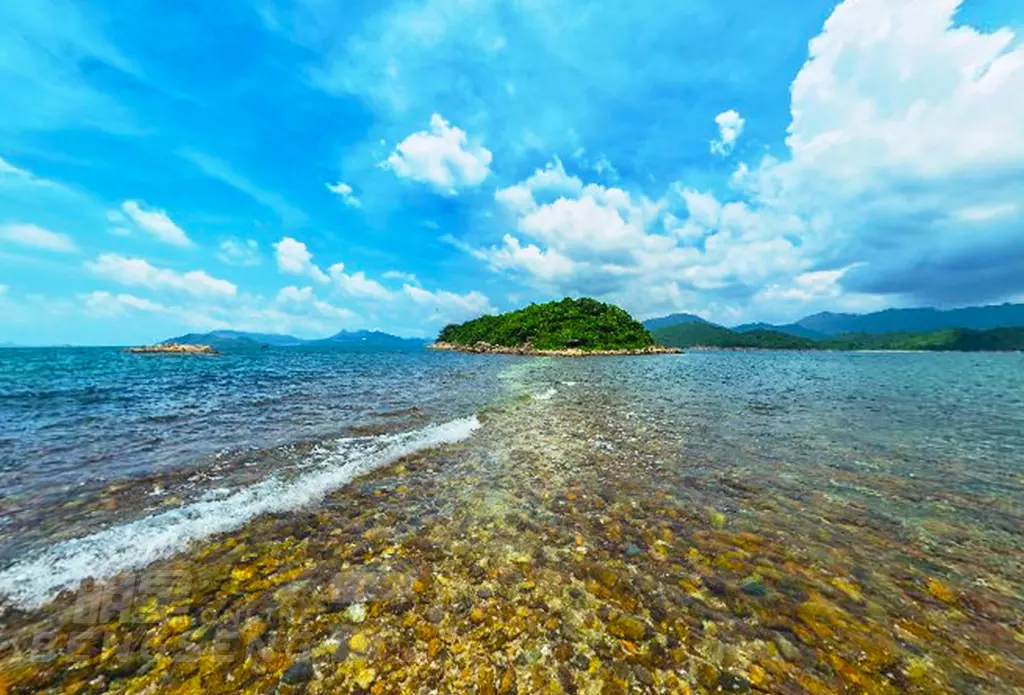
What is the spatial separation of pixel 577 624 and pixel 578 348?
123 meters

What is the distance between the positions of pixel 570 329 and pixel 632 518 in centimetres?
12506

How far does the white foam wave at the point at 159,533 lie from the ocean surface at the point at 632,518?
0.17 feet

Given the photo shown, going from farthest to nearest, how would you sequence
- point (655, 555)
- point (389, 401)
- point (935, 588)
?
point (389, 401), point (655, 555), point (935, 588)

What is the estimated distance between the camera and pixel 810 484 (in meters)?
12.0

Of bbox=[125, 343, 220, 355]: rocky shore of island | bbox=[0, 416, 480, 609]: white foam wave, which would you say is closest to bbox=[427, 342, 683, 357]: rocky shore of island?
bbox=[125, 343, 220, 355]: rocky shore of island

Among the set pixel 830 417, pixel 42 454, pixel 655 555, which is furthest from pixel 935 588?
pixel 42 454

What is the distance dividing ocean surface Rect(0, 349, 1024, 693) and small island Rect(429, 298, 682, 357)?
104 metres

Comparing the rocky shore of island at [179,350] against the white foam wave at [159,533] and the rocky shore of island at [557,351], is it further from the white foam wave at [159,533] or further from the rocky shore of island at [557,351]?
the white foam wave at [159,533]

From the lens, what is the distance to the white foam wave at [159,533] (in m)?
6.96

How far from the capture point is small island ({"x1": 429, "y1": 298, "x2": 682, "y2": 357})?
127812 millimetres

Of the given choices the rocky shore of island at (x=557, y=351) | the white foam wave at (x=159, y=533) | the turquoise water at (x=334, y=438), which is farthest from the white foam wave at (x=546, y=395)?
the rocky shore of island at (x=557, y=351)

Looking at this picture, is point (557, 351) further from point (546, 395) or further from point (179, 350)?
point (179, 350)

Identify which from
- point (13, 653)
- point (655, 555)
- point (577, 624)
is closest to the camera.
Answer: point (13, 653)

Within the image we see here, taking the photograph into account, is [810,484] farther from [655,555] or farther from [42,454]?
[42,454]
